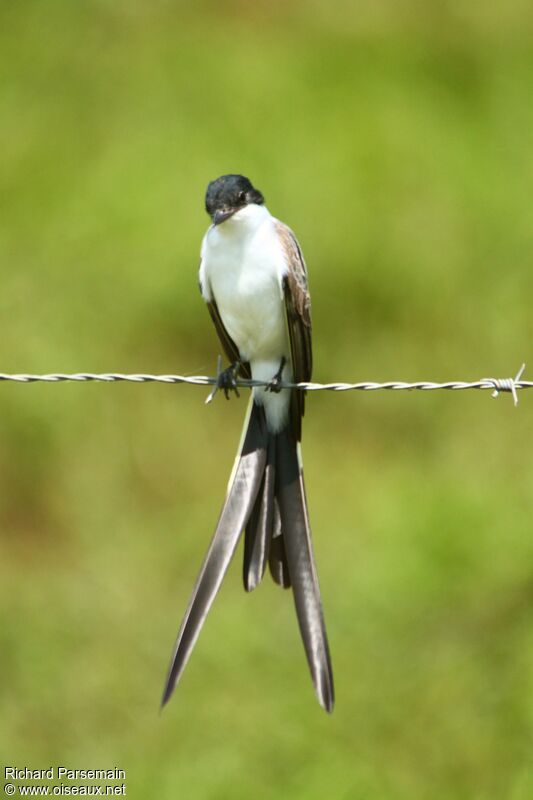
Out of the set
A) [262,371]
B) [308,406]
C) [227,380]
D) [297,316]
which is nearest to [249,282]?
[297,316]

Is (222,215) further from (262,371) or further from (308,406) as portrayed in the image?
(308,406)

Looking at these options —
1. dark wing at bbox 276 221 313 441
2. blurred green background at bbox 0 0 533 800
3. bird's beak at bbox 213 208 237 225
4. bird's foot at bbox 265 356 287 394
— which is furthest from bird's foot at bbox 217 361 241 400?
blurred green background at bbox 0 0 533 800

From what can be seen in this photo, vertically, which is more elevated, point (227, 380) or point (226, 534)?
point (227, 380)

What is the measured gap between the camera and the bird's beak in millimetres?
4884

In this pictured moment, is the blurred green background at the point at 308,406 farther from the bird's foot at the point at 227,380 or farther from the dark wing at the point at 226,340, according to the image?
the bird's foot at the point at 227,380

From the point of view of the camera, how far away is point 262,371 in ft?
17.5

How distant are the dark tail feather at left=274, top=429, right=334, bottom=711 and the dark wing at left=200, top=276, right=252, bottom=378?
1.24ft

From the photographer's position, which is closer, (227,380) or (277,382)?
(227,380)

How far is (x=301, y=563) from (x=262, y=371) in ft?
3.06

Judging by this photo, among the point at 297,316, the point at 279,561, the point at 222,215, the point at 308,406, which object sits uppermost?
the point at 222,215

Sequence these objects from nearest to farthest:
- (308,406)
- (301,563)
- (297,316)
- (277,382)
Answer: (301,563), (297,316), (277,382), (308,406)

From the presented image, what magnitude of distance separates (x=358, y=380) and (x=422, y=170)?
79.2 inches

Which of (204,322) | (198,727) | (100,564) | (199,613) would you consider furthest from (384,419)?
(199,613)

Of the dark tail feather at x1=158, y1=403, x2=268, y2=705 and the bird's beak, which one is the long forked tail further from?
the bird's beak
